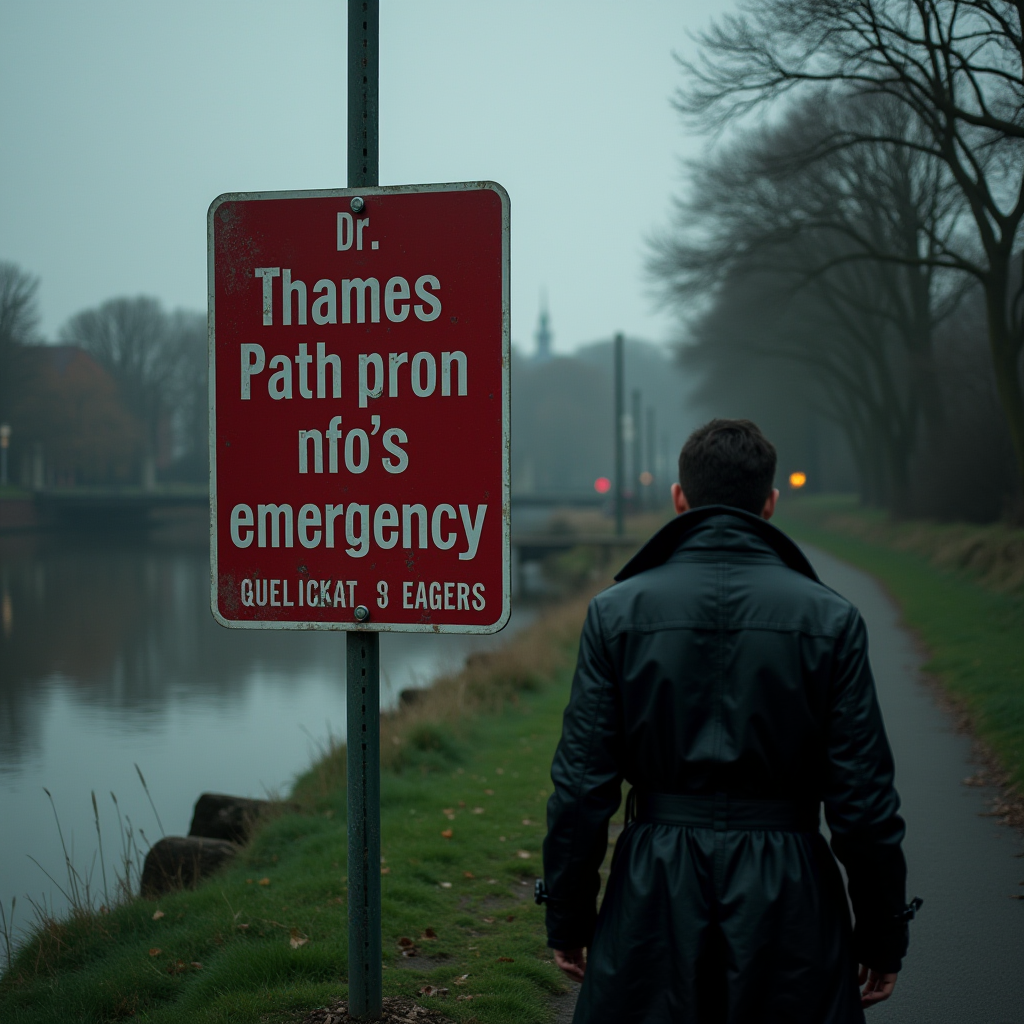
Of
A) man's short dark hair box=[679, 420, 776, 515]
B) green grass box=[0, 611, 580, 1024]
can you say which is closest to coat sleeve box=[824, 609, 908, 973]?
man's short dark hair box=[679, 420, 776, 515]

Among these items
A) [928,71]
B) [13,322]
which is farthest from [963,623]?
[13,322]

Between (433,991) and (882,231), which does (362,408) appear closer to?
(433,991)

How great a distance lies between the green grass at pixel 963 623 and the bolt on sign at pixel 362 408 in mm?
5317

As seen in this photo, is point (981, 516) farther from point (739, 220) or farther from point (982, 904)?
Answer: point (982, 904)

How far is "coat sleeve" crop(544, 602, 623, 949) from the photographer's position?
235 centimetres

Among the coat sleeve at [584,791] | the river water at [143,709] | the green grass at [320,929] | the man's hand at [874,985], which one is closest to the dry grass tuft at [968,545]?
the river water at [143,709]

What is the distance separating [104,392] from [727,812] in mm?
66848

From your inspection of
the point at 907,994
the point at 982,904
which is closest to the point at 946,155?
the point at 982,904

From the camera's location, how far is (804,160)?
15.5m

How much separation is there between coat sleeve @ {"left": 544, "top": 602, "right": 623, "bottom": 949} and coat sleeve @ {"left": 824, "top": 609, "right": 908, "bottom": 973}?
44 cm

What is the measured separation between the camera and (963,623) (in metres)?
14.2

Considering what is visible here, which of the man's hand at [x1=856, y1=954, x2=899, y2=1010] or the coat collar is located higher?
the coat collar

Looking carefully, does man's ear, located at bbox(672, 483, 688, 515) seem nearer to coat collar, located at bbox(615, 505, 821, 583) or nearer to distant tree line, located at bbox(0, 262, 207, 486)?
coat collar, located at bbox(615, 505, 821, 583)

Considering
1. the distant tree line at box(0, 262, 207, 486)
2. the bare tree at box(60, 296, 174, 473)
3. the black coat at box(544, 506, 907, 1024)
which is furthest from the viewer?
the bare tree at box(60, 296, 174, 473)
